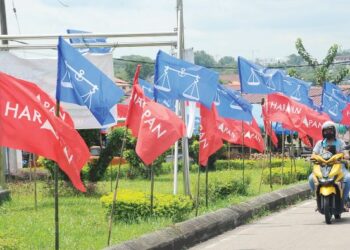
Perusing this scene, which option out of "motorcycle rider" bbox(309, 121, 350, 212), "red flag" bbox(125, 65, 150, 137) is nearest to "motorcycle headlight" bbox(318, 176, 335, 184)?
"motorcycle rider" bbox(309, 121, 350, 212)

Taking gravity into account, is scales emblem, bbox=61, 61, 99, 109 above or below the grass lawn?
above

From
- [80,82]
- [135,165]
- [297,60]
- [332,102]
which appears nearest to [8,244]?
[80,82]

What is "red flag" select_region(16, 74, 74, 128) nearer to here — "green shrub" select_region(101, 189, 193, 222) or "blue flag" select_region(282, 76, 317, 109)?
"green shrub" select_region(101, 189, 193, 222)

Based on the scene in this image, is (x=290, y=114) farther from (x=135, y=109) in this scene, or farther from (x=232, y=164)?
(x=232, y=164)

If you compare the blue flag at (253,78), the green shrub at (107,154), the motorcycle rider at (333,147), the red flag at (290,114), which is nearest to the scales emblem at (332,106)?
the red flag at (290,114)

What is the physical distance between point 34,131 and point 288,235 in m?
5.01

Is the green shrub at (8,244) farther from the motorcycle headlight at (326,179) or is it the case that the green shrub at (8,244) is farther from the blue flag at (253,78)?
the blue flag at (253,78)

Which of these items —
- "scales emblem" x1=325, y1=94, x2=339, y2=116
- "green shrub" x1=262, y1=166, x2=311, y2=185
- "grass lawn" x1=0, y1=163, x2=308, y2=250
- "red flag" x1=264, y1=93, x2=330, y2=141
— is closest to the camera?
"grass lawn" x1=0, y1=163, x2=308, y2=250

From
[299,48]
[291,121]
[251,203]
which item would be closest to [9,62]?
[251,203]

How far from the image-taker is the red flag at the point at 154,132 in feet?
33.0

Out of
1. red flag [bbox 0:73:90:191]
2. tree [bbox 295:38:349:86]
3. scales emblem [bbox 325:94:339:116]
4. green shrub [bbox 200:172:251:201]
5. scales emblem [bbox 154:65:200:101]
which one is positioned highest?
tree [bbox 295:38:349:86]

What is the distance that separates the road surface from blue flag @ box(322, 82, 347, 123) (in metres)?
12.8

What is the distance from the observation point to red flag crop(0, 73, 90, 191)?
8125 millimetres

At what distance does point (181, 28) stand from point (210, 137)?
7.82 ft
